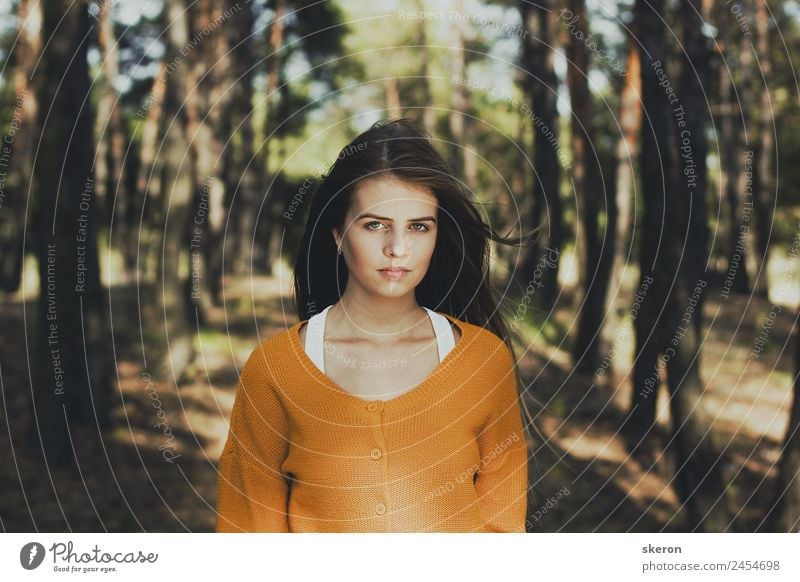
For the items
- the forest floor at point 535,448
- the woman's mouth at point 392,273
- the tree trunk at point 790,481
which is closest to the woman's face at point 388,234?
the woman's mouth at point 392,273

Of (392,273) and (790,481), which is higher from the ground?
(392,273)

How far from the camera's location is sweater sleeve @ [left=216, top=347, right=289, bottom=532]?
2883 millimetres

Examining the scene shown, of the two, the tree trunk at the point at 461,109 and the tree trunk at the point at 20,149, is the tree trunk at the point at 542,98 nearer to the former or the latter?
the tree trunk at the point at 461,109

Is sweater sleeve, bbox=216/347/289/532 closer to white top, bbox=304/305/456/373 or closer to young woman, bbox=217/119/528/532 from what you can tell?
young woman, bbox=217/119/528/532

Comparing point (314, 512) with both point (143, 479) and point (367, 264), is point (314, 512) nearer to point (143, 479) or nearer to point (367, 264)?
point (367, 264)

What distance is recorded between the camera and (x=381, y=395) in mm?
2992

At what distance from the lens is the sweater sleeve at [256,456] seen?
9.46 ft

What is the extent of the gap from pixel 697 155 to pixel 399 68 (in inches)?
419

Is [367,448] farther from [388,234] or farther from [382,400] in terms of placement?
[388,234]

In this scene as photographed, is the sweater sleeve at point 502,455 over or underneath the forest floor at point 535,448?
over

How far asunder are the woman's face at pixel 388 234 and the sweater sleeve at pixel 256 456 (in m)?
0.48

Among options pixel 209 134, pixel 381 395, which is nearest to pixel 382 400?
pixel 381 395

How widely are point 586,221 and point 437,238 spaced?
6.20 metres
